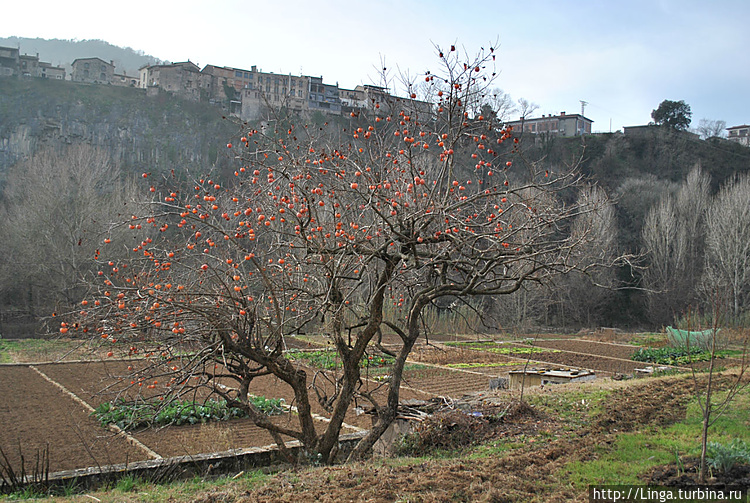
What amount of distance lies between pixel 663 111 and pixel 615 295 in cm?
2757

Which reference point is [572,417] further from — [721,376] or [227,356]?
[721,376]

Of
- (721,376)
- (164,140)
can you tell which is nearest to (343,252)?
(721,376)

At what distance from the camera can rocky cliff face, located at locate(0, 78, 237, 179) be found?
5991 centimetres

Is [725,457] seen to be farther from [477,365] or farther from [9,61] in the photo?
[9,61]

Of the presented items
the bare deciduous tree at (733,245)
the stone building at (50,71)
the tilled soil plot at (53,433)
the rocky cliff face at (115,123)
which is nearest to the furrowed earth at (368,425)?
the tilled soil plot at (53,433)

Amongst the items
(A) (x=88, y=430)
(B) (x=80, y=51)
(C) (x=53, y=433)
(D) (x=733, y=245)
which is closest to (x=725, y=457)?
(A) (x=88, y=430)

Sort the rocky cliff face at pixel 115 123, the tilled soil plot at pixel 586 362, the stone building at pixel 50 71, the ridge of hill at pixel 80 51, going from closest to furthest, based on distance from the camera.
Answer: the tilled soil plot at pixel 586 362 < the rocky cliff face at pixel 115 123 < the stone building at pixel 50 71 < the ridge of hill at pixel 80 51

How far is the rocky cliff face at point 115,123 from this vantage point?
197 ft

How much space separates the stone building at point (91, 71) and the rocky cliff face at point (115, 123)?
1150 cm

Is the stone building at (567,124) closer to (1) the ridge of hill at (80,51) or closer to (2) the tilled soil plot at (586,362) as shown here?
(2) the tilled soil plot at (586,362)

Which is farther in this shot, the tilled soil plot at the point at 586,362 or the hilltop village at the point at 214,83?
the hilltop village at the point at 214,83

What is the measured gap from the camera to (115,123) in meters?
65.4

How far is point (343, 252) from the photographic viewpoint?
190 inches

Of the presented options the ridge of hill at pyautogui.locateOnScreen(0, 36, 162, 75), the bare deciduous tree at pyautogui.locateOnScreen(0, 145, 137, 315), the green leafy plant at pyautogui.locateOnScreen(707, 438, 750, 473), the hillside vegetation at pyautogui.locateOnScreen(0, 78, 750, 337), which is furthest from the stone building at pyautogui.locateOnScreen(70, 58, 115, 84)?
the green leafy plant at pyautogui.locateOnScreen(707, 438, 750, 473)
